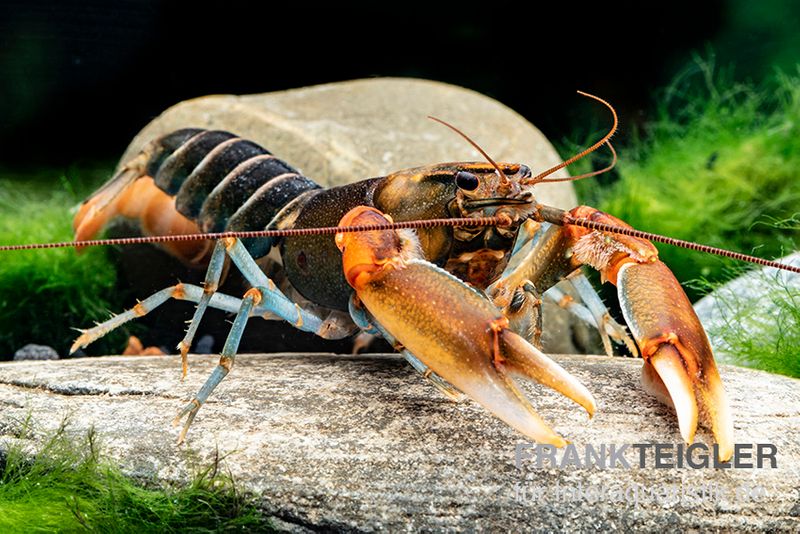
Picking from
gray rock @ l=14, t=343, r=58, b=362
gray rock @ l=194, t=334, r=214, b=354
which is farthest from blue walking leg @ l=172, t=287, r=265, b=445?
gray rock @ l=14, t=343, r=58, b=362

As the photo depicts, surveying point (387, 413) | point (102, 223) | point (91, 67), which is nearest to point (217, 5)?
point (91, 67)

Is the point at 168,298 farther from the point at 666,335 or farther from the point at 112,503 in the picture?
the point at 666,335

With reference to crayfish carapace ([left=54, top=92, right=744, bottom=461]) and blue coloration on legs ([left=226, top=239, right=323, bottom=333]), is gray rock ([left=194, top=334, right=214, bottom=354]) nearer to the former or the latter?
crayfish carapace ([left=54, top=92, right=744, bottom=461])

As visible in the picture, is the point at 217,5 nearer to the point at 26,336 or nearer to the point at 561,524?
the point at 26,336

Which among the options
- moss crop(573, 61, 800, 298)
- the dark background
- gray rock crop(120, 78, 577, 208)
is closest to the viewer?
gray rock crop(120, 78, 577, 208)

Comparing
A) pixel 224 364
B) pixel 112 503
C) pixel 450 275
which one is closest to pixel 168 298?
pixel 224 364
